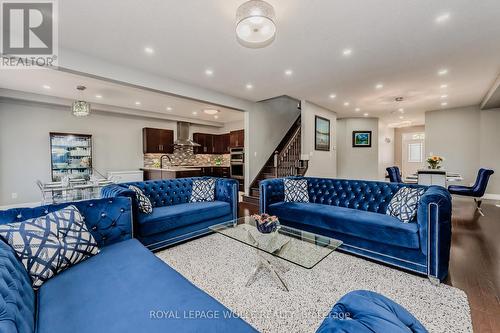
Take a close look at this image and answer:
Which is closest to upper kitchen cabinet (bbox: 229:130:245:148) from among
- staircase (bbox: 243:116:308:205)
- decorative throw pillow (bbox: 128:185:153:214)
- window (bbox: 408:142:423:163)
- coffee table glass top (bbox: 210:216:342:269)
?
staircase (bbox: 243:116:308:205)

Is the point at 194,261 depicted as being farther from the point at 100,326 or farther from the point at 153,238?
the point at 100,326

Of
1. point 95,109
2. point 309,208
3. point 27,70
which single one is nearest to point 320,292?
point 309,208

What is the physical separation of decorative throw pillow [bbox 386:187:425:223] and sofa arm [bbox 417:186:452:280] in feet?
0.94

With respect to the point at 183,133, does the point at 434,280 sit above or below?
below

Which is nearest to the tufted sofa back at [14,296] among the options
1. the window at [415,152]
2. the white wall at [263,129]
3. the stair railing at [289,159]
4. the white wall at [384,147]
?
the white wall at [263,129]

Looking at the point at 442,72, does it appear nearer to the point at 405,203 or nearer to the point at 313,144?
the point at 313,144

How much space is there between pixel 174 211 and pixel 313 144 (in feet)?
16.1

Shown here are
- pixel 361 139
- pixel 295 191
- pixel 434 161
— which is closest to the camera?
pixel 295 191

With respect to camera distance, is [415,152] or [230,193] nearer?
[230,193]

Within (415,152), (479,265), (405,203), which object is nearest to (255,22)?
(405,203)

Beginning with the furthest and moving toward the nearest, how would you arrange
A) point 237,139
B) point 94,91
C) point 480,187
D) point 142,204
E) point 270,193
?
point 237,139, point 94,91, point 480,187, point 270,193, point 142,204

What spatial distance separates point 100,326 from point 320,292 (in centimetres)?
175

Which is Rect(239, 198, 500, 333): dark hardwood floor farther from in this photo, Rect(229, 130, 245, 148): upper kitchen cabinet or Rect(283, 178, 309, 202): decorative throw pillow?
Rect(229, 130, 245, 148): upper kitchen cabinet

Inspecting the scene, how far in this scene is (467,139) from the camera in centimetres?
722
